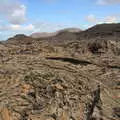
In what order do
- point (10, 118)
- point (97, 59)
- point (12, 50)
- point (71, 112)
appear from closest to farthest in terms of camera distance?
point (10, 118), point (71, 112), point (97, 59), point (12, 50)

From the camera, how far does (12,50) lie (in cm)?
1078

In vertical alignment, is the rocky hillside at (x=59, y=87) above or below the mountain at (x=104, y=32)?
below

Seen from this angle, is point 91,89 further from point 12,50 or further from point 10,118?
point 12,50

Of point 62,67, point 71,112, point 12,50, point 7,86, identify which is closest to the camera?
point 71,112

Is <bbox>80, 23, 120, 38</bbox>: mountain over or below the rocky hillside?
over

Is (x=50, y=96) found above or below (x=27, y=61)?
below

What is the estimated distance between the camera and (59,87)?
7.40m

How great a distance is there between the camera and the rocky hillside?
6.71 meters

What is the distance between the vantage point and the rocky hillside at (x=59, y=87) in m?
6.71

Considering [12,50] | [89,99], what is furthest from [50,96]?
[12,50]

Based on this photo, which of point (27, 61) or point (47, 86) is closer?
point (47, 86)

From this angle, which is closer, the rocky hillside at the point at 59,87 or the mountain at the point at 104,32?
the rocky hillside at the point at 59,87

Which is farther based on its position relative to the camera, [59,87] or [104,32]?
[104,32]

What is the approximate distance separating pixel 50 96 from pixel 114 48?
4372 millimetres
